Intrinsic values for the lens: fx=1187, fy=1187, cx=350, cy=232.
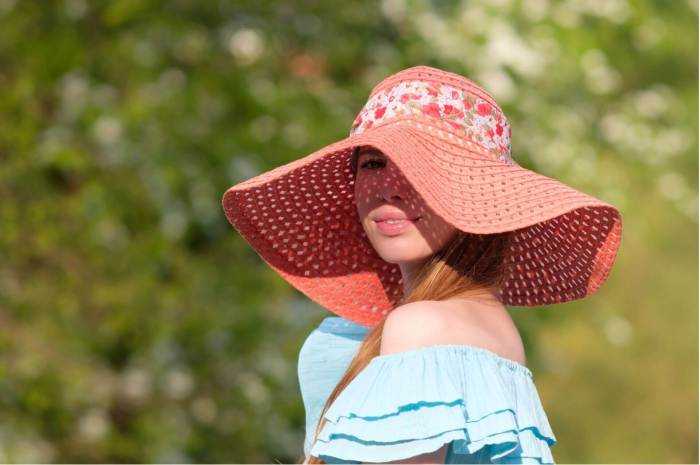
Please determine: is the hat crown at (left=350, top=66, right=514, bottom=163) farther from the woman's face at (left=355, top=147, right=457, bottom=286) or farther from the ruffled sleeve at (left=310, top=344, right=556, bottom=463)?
the ruffled sleeve at (left=310, top=344, right=556, bottom=463)

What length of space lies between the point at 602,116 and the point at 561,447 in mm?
7762

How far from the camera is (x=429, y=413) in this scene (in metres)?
1.75

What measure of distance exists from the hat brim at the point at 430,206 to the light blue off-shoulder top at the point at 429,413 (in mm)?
229

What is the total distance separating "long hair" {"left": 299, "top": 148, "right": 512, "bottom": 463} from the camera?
199cm

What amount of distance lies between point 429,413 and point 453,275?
34 centimetres

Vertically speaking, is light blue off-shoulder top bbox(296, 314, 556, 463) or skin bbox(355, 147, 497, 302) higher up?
skin bbox(355, 147, 497, 302)

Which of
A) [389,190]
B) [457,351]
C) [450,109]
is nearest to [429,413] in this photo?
[457,351]

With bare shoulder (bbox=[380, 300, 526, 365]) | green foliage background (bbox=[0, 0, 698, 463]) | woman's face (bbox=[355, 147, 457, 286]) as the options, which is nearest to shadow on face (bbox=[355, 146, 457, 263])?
A: woman's face (bbox=[355, 147, 457, 286])

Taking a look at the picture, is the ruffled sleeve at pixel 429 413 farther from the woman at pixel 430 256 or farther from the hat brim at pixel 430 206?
the hat brim at pixel 430 206

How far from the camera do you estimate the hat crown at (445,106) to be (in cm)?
205

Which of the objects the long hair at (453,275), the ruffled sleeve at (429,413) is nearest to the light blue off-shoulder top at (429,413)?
the ruffled sleeve at (429,413)

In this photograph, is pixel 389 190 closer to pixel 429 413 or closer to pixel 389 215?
pixel 389 215

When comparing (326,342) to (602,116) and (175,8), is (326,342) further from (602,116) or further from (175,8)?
(602,116)

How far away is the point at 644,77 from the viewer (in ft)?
29.7
